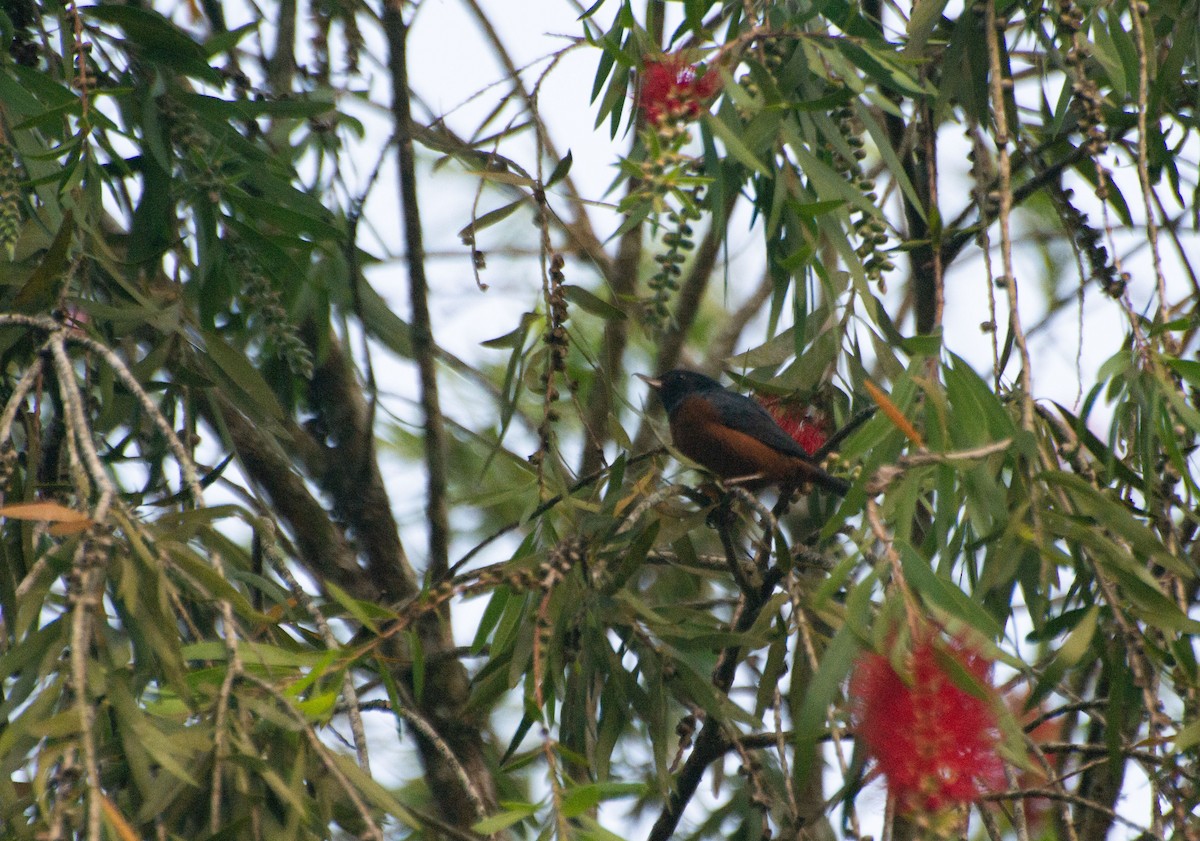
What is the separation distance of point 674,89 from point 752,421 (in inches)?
88.5

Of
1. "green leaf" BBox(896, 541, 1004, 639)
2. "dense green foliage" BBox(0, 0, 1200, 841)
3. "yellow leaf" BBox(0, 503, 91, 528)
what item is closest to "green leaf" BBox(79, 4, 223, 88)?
"dense green foliage" BBox(0, 0, 1200, 841)

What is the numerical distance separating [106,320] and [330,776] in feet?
4.52

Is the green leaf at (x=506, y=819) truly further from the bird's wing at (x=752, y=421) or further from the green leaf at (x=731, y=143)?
the bird's wing at (x=752, y=421)

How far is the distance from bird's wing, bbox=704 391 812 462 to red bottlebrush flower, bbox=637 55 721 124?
169 cm

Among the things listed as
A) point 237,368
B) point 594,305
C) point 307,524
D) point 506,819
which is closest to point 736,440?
point 594,305

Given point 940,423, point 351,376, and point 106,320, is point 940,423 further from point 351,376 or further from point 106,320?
point 351,376

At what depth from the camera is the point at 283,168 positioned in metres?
3.55

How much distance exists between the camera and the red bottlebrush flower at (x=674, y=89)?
2508mm

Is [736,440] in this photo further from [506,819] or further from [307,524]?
[506,819]

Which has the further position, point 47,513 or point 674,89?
point 674,89

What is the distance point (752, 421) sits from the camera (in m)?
4.68

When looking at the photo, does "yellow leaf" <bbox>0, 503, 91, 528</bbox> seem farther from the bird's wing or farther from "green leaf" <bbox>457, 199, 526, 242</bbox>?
the bird's wing

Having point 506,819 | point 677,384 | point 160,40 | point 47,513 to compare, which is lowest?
point 506,819

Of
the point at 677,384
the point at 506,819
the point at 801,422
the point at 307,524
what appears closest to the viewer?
the point at 506,819
